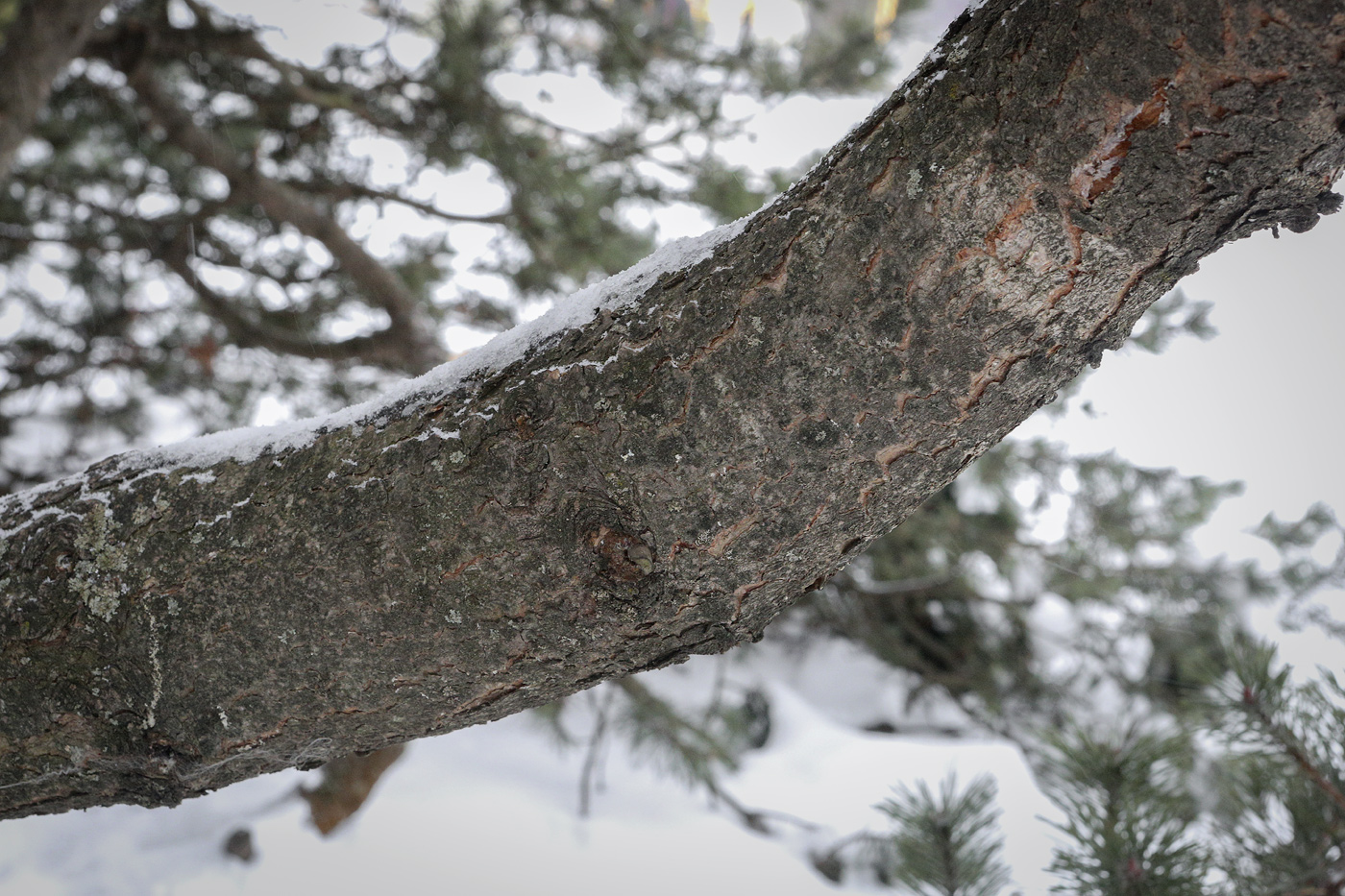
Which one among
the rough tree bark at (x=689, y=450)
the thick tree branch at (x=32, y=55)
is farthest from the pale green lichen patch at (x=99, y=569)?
the thick tree branch at (x=32, y=55)

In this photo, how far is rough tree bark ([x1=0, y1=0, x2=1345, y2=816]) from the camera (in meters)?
0.40

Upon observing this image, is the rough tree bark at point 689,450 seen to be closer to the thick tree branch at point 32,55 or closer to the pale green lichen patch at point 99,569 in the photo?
the pale green lichen patch at point 99,569

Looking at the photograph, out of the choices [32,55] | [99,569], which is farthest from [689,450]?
[32,55]

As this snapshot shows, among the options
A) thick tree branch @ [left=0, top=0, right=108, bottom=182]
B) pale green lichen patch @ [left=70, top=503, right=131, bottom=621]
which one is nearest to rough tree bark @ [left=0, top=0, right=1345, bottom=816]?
pale green lichen patch @ [left=70, top=503, right=131, bottom=621]

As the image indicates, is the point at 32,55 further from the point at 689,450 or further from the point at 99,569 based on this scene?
the point at 689,450

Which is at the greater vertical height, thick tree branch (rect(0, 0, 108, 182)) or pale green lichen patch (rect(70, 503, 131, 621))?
thick tree branch (rect(0, 0, 108, 182))

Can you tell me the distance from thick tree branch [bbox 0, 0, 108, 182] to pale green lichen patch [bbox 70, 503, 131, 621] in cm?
199

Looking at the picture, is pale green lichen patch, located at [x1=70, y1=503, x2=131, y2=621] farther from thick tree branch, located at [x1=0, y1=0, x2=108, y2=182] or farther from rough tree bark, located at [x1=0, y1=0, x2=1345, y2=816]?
thick tree branch, located at [x1=0, y1=0, x2=108, y2=182]

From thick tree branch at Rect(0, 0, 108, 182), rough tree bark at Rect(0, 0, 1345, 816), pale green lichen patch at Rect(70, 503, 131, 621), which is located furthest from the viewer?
thick tree branch at Rect(0, 0, 108, 182)

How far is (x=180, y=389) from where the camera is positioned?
129 inches

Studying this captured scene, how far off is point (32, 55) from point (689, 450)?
7.97ft

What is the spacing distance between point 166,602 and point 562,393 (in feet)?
1.20

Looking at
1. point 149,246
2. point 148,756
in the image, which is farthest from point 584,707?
point 148,756

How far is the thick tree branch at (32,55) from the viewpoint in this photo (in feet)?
6.36
